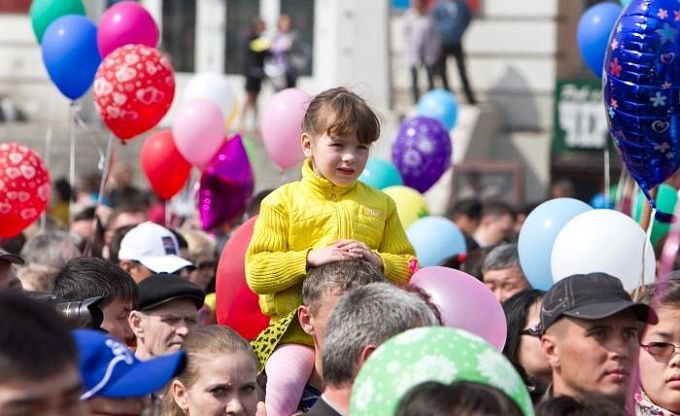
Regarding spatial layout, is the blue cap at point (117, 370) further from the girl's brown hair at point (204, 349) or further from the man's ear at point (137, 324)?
the man's ear at point (137, 324)

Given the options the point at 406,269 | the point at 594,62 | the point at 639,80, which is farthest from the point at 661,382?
the point at 594,62

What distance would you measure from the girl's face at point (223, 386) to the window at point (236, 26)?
18.8 m

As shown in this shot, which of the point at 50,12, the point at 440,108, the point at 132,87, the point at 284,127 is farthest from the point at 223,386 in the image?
the point at 440,108

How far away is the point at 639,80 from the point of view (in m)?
6.30

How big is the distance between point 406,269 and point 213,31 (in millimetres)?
18393

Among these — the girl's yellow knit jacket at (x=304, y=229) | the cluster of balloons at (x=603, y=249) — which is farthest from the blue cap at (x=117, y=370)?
the cluster of balloons at (x=603, y=249)

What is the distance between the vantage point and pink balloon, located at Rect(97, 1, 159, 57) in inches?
425

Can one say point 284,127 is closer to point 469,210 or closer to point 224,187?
point 224,187

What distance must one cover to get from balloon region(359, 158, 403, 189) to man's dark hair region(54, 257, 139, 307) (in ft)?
13.7

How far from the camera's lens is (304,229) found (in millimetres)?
5781

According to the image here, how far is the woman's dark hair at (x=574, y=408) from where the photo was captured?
4.04 m

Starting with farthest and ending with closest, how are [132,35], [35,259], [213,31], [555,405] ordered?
[213,31], [132,35], [35,259], [555,405]

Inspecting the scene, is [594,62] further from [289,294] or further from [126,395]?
[126,395]

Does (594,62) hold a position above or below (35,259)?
above
